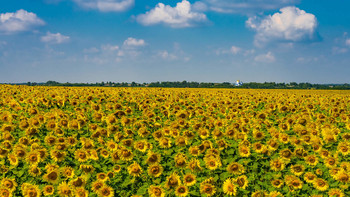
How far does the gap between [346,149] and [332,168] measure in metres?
1.75

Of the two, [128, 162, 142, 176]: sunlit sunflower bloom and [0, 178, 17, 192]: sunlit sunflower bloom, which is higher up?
[128, 162, 142, 176]: sunlit sunflower bloom

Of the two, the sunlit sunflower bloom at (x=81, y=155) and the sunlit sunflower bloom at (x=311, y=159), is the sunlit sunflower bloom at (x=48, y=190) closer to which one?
the sunlit sunflower bloom at (x=81, y=155)

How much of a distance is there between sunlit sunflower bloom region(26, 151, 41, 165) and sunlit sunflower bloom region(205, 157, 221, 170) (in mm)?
4314

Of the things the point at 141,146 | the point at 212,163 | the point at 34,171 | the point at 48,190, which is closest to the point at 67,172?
the point at 48,190

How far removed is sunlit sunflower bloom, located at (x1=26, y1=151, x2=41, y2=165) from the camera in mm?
7215

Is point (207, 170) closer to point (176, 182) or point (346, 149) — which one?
point (176, 182)

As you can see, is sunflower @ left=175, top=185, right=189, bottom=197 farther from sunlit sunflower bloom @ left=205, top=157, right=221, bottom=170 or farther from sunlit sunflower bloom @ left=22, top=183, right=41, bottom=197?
sunlit sunflower bloom @ left=22, top=183, right=41, bottom=197

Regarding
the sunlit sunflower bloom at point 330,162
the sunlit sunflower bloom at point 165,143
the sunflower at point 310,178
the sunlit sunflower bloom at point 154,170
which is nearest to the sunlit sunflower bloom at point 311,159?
the sunlit sunflower bloom at point 330,162

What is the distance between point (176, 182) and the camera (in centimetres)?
630

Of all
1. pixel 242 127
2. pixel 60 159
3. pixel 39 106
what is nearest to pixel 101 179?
pixel 60 159

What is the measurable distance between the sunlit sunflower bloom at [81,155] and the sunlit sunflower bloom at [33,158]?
911 millimetres

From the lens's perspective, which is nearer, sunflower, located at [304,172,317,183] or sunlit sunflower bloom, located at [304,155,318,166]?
sunflower, located at [304,172,317,183]

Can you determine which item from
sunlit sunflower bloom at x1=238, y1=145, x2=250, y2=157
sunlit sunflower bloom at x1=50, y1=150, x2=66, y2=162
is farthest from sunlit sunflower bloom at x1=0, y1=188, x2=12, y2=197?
sunlit sunflower bloom at x1=238, y1=145, x2=250, y2=157

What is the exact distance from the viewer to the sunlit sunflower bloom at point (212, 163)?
742 centimetres
